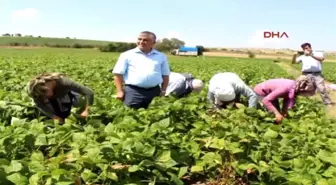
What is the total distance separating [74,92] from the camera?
502 centimetres

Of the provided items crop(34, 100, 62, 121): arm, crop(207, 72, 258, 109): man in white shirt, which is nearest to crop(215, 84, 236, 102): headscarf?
crop(207, 72, 258, 109): man in white shirt

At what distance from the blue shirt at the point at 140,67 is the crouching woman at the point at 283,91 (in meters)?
1.38

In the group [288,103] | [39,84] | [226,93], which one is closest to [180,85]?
[226,93]

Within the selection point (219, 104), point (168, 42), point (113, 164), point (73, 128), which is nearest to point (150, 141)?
point (113, 164)

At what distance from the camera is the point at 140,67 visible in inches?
231

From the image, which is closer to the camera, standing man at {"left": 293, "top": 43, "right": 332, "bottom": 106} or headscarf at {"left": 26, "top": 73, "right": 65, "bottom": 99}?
headscarf at {"left": 26, "top": 73, "right": 65, "bottom": 99}

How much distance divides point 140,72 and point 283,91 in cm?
176

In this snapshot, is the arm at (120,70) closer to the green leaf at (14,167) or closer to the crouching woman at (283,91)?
the crouching woman at (283,91)

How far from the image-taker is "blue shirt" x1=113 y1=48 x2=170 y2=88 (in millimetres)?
5852

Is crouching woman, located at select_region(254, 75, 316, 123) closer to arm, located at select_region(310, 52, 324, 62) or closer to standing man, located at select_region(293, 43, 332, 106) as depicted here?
standing man, located at select_region(293, 43, 332, 106)

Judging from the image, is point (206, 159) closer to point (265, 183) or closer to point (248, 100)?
point (265, 183)

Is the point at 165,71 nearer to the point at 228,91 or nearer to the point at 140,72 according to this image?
the point at 140,72

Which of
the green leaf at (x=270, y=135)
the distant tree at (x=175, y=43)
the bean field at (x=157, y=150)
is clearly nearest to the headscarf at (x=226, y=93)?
the bean field at (x=157, y=150)

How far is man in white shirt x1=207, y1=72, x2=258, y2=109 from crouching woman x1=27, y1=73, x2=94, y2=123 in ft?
5.99
